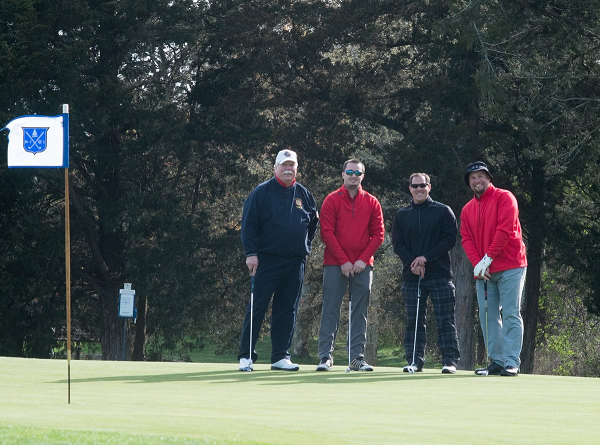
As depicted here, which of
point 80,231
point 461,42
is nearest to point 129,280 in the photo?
point 80,231

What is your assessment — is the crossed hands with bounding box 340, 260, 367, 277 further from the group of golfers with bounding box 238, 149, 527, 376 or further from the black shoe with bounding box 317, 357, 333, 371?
the black shoe with bounding box 317, 357, 333, 371

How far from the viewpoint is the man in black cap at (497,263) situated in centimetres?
902

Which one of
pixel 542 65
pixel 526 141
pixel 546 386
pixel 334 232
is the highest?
pixel 542 65

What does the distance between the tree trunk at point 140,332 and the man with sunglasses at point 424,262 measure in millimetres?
18547

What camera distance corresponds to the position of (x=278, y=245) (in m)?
9.20

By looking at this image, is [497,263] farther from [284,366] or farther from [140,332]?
[140,332]

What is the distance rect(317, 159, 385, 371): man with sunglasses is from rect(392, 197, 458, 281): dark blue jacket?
25 centimetres

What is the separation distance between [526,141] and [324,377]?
48.4 ft

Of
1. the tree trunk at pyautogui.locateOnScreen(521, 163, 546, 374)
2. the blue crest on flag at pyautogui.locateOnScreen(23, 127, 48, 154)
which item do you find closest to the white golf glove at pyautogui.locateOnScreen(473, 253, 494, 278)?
the blue crest on flag at pyautogui.locateOnScreen(23, 127, 48, 154)

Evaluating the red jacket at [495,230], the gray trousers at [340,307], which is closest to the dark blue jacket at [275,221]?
the gray trousers at [340,307]

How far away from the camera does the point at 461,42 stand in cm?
2152

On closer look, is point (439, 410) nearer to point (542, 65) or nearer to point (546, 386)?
point (546, 386)

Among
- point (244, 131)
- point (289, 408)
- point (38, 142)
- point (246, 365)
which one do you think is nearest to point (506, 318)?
point (246, 365)

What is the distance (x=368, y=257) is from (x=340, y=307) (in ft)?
1.75
